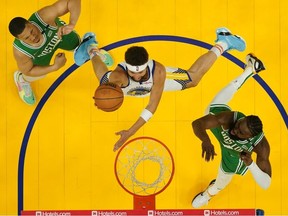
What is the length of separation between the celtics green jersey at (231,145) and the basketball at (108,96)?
3.46 feet

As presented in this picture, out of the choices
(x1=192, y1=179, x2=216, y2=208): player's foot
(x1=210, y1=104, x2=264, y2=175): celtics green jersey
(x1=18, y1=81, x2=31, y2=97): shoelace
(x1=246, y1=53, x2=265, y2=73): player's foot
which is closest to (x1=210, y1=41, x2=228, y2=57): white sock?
(x1=246, y1=53, x2=265, y2=73): player's foot

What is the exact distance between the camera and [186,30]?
195 inches

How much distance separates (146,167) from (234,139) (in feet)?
4.14

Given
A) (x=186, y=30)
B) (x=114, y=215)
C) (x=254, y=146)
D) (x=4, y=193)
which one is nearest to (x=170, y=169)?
(x=114, y=215)

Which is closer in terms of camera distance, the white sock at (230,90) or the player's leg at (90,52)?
the white sock at (230,90)

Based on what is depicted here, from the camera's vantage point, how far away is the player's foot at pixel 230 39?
4598 millimetres

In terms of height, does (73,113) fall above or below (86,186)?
above

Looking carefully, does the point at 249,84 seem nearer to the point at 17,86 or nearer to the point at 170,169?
the point at 170,169

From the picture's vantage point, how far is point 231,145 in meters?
4.09

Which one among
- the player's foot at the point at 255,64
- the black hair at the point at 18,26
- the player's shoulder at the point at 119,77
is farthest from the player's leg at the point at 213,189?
the black hair at the point at 18,26

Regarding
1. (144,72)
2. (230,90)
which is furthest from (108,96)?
(230,90)

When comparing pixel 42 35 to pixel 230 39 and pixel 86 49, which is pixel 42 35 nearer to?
pixel 86 49

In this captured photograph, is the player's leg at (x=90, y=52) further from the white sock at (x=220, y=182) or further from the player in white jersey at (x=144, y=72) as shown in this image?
the white sock at (x=220, y=182)

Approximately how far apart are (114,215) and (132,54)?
217cm
